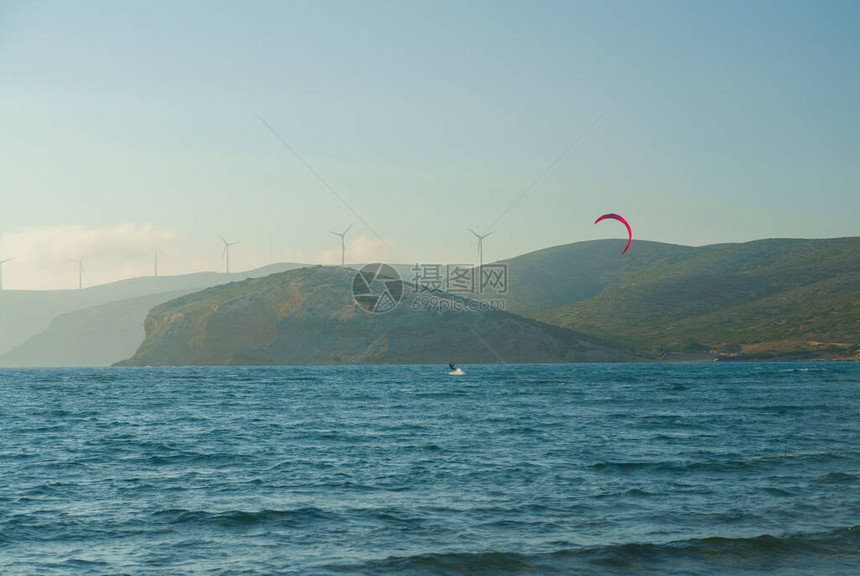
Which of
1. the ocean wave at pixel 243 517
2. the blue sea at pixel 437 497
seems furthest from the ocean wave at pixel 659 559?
the ocean wave at pixel 243 517

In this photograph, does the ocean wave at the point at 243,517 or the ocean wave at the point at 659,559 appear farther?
the ocean wave at the point at 243,517

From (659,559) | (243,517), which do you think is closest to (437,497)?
(243,517)

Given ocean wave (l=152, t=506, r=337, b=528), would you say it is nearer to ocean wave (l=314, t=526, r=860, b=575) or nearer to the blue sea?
the blue sea

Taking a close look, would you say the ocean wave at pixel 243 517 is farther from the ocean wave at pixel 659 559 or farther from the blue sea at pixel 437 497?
the ocean wave at pixel 659 559

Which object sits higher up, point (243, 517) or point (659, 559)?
point (243, 517)

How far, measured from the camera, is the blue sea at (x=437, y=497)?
58.3 feet

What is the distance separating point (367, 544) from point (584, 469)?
13.2m

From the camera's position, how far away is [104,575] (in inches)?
653

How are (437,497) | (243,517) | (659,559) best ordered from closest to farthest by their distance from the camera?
1. (659,559)
2. (243,517)
3. (437,497)

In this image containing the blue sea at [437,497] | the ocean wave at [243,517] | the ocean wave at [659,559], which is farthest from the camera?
the ocean wave at [243,517]

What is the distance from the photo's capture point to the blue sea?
58.3 feet

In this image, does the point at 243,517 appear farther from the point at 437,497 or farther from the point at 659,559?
the point at 659,559

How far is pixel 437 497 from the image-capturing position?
24.4 metres

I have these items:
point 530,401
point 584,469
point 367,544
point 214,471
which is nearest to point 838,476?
point 584,469
